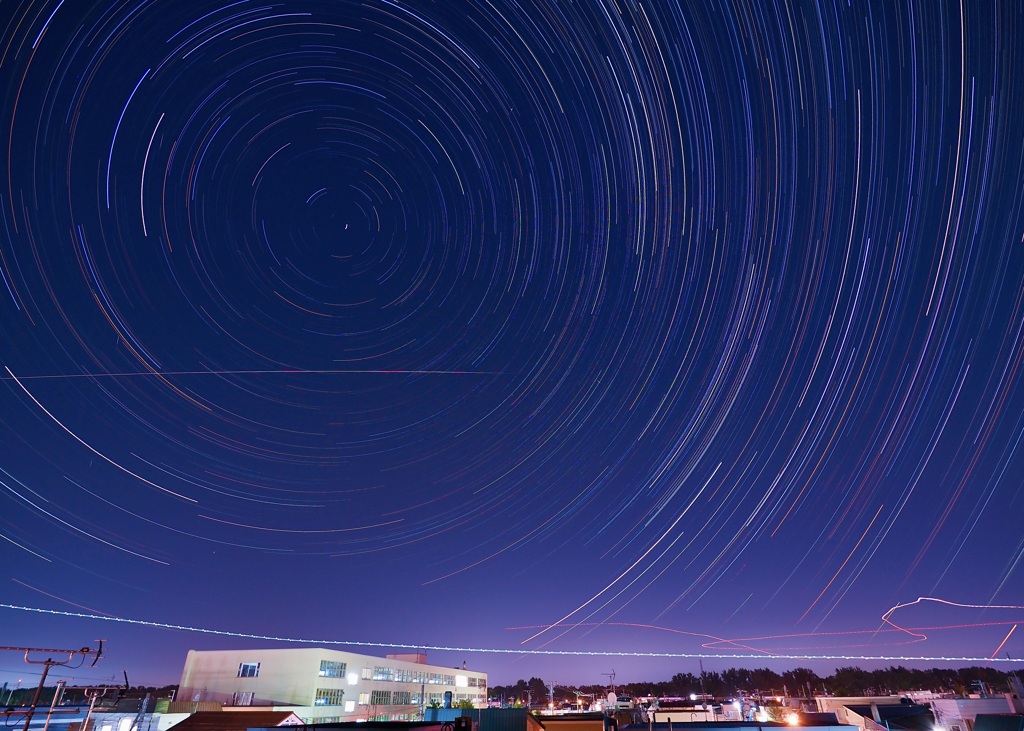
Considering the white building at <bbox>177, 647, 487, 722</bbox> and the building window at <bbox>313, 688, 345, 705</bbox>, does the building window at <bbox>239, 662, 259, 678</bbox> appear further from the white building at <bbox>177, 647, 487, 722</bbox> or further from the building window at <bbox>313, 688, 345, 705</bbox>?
the building window at <bbox>313, 688, 345, 705</bbox>

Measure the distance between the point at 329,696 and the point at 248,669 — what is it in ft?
34.5

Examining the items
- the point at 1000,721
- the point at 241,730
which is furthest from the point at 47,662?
the point at 1000,721

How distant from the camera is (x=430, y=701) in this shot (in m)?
87.9

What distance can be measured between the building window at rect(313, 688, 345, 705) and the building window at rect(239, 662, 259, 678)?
8.33 m

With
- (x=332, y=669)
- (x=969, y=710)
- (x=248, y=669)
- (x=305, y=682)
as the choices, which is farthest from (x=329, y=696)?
(x=969, y=710)

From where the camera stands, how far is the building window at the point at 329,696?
214ft

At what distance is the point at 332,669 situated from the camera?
225ft

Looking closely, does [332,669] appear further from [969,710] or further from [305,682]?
[969,710]

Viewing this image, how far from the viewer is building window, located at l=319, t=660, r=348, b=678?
66.9m

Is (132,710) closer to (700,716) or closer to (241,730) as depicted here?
(241,730)

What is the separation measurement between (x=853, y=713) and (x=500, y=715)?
27.5 meters

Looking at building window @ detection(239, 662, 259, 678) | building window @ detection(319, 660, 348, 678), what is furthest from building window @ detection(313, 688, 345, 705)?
building window @ detection(239, 662, 259, 678)

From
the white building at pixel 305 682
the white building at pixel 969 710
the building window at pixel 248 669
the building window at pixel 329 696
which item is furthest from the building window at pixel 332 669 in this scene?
the white building at pixel 969 710

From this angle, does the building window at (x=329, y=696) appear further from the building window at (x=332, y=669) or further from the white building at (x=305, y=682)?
the building window at (x=332, y=669)
